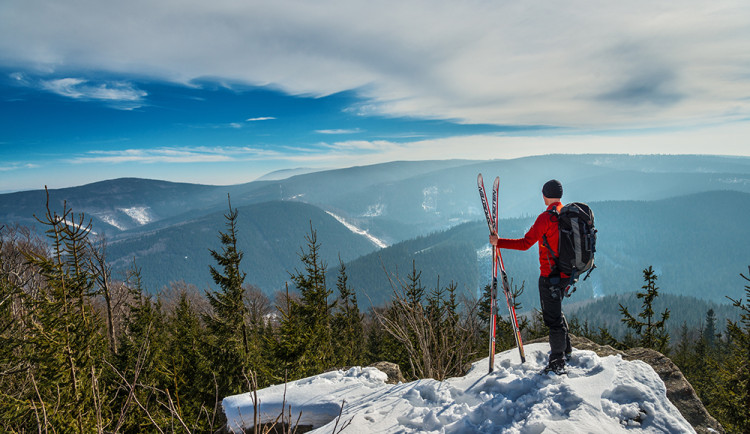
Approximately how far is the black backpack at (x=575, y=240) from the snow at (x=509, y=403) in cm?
158

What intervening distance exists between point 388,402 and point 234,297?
11800 millimetres

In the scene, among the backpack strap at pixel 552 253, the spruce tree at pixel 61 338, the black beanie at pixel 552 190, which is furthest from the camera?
the spruce tree at pixel 61 338

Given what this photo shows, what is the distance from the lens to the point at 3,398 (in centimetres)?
834

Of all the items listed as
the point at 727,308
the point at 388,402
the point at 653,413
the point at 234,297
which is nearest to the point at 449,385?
the point at 388,402

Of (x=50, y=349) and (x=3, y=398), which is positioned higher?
(x=50, y=349)

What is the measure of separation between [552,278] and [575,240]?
0.74 meters

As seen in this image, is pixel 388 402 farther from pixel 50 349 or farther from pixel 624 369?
pixel 50 349

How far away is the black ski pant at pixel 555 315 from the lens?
558 cm

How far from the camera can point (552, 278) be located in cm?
560

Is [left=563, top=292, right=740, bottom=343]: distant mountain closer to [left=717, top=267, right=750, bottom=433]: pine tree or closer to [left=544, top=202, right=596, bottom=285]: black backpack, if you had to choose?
[left=717, top=267, right=750, bottom=433]: pine tree

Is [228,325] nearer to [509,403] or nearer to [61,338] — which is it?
[61,338]

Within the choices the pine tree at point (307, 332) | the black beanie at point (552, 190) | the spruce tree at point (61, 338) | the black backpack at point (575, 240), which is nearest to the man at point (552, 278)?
the black beanie at point (552, 190)

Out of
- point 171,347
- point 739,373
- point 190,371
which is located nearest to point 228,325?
point 190,371

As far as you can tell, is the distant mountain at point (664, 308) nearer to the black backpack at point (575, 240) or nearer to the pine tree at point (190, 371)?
the pine tree at point (190, 371)
